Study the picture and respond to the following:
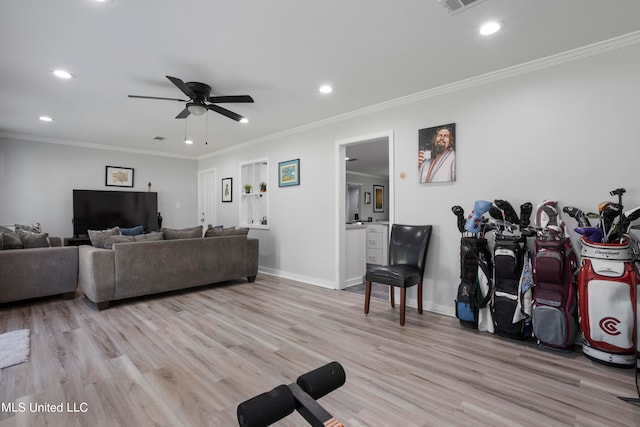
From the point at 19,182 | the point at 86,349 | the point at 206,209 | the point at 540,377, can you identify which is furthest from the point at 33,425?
the point at 206,209

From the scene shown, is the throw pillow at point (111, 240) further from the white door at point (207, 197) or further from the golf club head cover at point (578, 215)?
the golf club head cover at point (578, 215)

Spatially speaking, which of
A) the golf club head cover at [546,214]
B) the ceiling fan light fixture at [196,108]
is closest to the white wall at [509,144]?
the golf club head cover at [546,214]

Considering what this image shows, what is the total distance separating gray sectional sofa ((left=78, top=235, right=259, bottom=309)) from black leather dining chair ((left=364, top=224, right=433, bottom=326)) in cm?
227

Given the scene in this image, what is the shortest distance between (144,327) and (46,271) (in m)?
1.89

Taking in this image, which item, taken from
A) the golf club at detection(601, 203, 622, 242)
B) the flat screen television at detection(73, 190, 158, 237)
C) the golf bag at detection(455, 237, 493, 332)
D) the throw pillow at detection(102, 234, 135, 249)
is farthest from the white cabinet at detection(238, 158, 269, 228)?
the golf club at detection(601, 203, 622, 242)

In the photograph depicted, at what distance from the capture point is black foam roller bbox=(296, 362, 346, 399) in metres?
0.96

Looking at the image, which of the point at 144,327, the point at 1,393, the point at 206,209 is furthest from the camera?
the point at 206,209

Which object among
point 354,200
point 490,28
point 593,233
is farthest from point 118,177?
point 593,233

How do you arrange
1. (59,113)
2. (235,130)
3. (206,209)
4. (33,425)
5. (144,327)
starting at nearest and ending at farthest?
(33,425) < (144,327) < (59,113) < (235,130) < (206,209)

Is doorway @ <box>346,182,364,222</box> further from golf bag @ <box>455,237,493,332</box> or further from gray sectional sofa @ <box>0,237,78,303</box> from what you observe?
gray sectional sofa @ <box>0,237,78,303</box>

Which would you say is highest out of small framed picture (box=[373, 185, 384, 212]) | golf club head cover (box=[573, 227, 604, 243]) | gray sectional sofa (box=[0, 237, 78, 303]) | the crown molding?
the crown molding

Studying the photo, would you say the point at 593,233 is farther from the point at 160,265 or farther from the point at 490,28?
the point at 160,265

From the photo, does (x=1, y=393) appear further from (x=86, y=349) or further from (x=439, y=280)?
(x=439, y=280)

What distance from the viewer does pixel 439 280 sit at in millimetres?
3518
